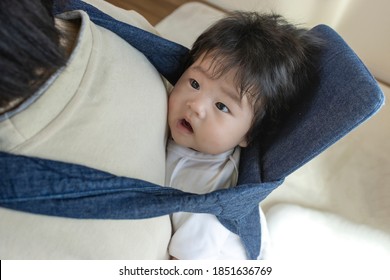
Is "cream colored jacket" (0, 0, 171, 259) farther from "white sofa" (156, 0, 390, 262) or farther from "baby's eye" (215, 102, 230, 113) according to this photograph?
"white sofa" (156, 0, 390, 262)

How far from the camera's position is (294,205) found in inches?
42.5

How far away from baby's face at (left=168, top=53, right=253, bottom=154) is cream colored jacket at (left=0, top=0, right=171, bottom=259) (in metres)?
0.13

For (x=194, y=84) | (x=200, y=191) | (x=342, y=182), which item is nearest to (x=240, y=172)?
(x=200, y=191)

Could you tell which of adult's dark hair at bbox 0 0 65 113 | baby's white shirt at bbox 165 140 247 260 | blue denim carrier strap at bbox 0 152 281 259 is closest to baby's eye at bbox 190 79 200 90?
baby's white shirt at bbox 165 140 247 260

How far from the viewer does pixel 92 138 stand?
51 centimetres

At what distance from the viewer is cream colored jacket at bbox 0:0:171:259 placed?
0.47m

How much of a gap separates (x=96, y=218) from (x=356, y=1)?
1.23 meters

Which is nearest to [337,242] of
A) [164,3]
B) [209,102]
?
[209,102]

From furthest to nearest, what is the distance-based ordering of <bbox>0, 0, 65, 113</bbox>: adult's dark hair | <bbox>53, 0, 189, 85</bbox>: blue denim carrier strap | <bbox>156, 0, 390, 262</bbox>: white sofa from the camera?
<bbox>156, 0, 390, 262</bbox>: white sofa < <bbox>53, 0, 189, 85</bbox>: blue denim carrier strap < <bbox>0, 0, 65, 113</bbox>: adult's dark hair

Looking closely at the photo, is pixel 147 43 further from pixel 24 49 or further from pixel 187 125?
pixel 24 49

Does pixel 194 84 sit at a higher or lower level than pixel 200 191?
higher

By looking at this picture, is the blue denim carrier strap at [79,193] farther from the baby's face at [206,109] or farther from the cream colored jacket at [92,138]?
the baby's face at [206,109]

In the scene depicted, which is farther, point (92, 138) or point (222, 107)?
point (222, 107)

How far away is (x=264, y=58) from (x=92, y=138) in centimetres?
41
